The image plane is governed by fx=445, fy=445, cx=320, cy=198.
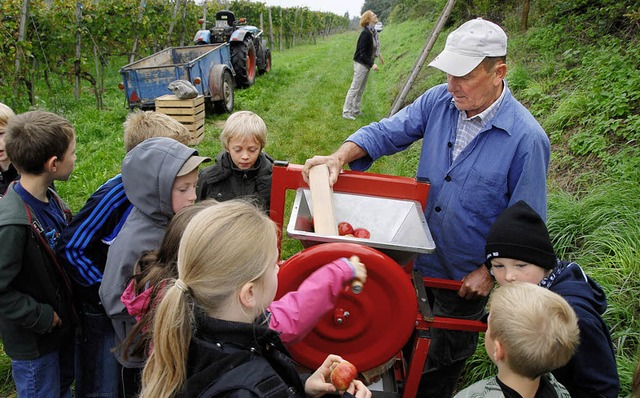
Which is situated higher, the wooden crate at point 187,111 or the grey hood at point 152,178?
the grey hood at point 152,178

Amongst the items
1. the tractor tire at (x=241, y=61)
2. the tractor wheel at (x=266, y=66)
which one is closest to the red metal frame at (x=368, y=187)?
the tractor tire at (x=241, y=61)

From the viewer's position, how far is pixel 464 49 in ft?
7.05

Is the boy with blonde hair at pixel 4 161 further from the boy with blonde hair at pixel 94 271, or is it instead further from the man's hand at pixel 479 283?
the man's hand at pixel 479 283

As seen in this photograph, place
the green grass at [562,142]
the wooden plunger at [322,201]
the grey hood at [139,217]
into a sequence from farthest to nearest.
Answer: the green grass at [562,142], the wooden plunger at [322,201], the grey hood at [139,217]

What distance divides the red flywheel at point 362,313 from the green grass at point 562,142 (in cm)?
116

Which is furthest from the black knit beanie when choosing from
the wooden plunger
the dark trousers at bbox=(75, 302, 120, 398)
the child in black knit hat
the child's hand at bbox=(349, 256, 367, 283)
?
the dark trousers at bbox=(75, 302, 120, 398)

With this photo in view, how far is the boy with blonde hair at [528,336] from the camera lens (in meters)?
1.37

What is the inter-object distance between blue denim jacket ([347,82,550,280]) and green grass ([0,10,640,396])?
921 millimetres

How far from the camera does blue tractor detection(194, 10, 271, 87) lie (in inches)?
408

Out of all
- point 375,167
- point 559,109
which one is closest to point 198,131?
point 375,167

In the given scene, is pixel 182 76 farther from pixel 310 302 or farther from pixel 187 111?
pixel 310 302

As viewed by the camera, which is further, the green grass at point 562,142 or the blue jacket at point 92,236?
the green grass at point 562,142

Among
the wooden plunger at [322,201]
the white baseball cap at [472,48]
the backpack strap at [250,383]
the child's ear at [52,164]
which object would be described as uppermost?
the white baseball cap at [472,48]

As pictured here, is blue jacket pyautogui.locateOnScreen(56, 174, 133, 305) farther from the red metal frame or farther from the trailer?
the trailer
